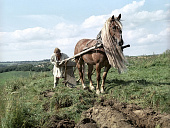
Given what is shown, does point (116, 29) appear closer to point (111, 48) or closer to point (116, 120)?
point (111, 48)

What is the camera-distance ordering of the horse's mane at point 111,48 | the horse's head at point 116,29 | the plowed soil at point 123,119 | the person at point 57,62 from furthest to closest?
the person at point 57,62 → the horse's mane at point 111,48 → the horse's head at point 116,29 → the plowed soil at point 123,119

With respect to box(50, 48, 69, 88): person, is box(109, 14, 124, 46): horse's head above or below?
above

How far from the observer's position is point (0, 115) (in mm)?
3883

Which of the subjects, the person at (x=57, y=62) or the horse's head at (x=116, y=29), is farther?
the person at (x=57, y=62)

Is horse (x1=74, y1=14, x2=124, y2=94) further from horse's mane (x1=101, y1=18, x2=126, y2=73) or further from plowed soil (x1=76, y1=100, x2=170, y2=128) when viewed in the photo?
plowed soil (x1=76, y1=100, x2=170, y2=128)

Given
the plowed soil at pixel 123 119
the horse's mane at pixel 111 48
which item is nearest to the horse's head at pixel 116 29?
the horse's mane at pixel 111 48

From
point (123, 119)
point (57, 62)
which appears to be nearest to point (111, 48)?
point (57, 62)

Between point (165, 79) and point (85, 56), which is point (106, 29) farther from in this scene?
point (165, 79)

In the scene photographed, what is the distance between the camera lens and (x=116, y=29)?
6.25 m

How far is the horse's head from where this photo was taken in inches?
242

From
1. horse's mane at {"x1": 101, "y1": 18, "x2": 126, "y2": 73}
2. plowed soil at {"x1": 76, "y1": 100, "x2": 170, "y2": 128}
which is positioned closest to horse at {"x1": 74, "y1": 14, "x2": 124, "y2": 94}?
horse's mane at {"x1": 101, "y1": 18, "x2": 126, "y2": 73}

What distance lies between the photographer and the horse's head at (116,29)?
6141 millimetres

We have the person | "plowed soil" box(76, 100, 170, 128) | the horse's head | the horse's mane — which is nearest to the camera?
"plowed soil" box(76, 100, 170, 128)

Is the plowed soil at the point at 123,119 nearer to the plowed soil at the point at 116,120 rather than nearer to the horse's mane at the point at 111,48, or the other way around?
the plowed soil at the point at 116,120
